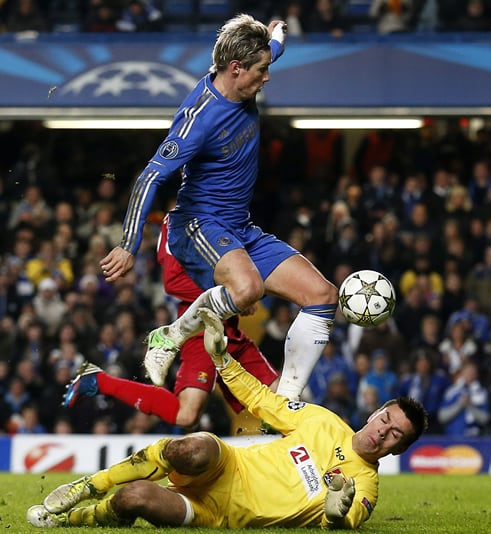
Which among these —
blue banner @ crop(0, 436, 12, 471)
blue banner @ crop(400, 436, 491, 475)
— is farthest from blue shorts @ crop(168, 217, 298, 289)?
blue banner @ crop(400, 436, 491, 475)

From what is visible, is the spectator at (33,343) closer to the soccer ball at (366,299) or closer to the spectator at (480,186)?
the spectator at (480,186)

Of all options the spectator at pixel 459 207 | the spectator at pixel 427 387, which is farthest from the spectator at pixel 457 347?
the spectator at pixel 459 207

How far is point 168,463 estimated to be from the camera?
666 centimetres

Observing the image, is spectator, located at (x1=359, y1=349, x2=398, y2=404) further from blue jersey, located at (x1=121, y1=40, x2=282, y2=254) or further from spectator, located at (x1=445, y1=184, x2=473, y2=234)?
blue jersey, located at (x1=121, y1=40, x2=282, y2=254)

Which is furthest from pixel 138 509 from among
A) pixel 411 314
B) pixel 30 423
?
pixel 411 314

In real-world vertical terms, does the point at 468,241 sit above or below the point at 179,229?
below

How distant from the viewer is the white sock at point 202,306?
7605 millimetres

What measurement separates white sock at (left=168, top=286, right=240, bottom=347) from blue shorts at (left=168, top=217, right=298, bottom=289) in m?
0.19

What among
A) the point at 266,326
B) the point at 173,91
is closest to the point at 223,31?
the point at 266,326

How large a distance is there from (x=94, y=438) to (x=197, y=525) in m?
6.17

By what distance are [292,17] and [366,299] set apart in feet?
31.2

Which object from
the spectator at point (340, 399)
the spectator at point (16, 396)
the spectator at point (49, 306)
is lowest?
the spectator at point (16, 396)

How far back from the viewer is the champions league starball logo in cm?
1631

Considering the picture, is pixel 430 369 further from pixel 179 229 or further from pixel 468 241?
pixel 179 229
